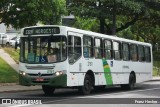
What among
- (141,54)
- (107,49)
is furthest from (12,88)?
(141,54)

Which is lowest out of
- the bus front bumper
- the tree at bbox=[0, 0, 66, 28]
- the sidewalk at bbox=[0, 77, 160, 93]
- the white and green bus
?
the sidewalk at bbox=[0, 77, 160, 93]

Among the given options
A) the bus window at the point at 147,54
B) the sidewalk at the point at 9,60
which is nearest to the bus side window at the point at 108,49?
the bus window at the point at 147,54

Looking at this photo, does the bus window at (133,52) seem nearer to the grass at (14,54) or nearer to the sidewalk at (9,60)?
the sidewalk at (9,60)

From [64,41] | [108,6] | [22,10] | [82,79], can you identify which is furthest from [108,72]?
[108,6]

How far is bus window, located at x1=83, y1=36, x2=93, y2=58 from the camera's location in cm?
2086

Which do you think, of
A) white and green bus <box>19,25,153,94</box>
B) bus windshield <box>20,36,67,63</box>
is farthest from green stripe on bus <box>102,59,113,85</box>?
bus windshield <box>20,36,67,63</box>

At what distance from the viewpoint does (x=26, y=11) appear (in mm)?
25766

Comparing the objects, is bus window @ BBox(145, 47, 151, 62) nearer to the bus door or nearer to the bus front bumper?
the bus door

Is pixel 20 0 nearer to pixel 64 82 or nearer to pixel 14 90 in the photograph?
pixel 14 90

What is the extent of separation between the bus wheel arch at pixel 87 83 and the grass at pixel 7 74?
7.30 meters

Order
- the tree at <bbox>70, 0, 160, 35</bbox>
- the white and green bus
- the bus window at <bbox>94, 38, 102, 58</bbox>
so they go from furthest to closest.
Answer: the tree at <bbox>70, 0, 160, 35</bbox>, the bus window at <bbox>94, 38, 102, 58</bbox>, the white and green bus

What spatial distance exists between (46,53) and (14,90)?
464 centimetres

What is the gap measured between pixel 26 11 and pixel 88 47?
6194 millimetres

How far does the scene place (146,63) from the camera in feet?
96.7
